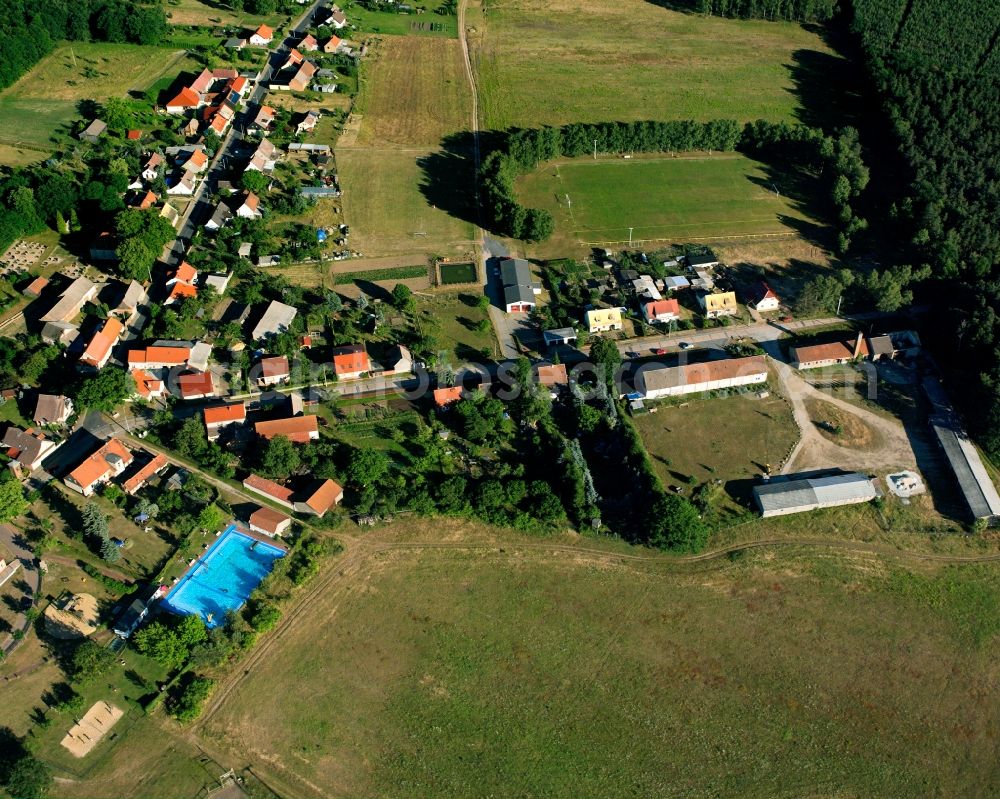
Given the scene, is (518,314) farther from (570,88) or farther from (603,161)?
(570,88)

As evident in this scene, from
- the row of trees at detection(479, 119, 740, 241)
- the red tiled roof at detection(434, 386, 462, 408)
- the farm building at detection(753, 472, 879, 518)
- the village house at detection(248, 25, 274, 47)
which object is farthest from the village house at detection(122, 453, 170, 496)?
the village house at detection(248, 25, 274, 47)

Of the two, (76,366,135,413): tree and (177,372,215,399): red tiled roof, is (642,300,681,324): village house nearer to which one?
(177,372,215,399): red tiled roof

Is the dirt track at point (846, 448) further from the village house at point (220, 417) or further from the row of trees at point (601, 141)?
the village house at point (220, 417)

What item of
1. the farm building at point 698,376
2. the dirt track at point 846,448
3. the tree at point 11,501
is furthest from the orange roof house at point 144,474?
the dirt track at point 846,448

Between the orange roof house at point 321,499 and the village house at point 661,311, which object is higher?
the village house at point 661,311

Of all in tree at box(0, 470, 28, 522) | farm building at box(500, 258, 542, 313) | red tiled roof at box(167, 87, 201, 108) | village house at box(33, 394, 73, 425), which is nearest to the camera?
tree at box(0, 470, 28, 522)

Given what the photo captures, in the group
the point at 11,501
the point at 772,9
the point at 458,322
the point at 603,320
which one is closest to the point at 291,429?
the point at 458,322
